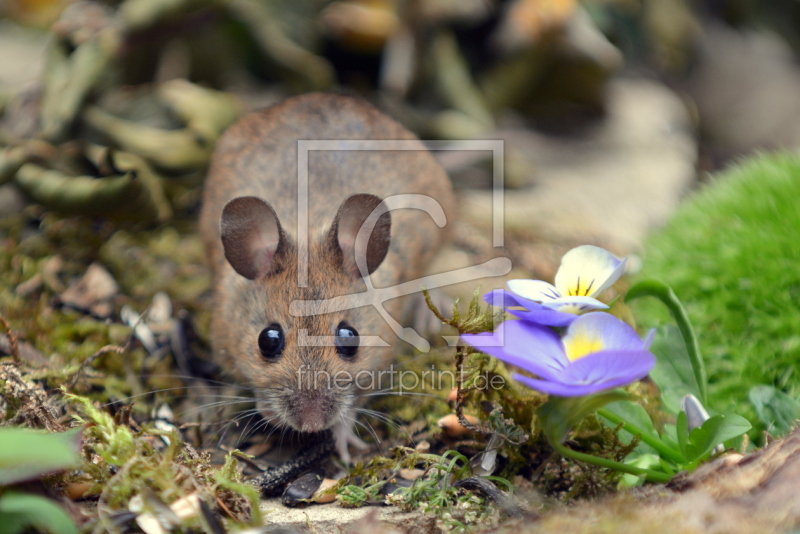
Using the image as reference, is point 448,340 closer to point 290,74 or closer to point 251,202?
point 251,202

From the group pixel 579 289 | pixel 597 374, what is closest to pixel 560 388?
pixel 597 374

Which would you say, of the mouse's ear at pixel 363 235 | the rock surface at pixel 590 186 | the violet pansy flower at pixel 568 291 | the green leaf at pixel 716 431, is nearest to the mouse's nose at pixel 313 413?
the mouse's ear at pixel 363 235

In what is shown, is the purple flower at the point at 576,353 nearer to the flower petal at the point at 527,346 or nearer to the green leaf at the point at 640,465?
the flower petal at the point at 527,346

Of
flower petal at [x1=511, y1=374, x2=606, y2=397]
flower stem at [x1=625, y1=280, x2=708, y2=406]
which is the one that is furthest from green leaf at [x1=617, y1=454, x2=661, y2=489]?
flower petal at [x1=511, y1=374, x2=606, y2=397]

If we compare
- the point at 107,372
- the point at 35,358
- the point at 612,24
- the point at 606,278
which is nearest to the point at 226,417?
the point at 107,372

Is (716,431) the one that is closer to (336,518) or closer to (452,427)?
(452,427)

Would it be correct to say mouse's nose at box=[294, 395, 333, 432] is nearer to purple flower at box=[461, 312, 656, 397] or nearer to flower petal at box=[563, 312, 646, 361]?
purple flower at box=[461, 312, 656, 397]
